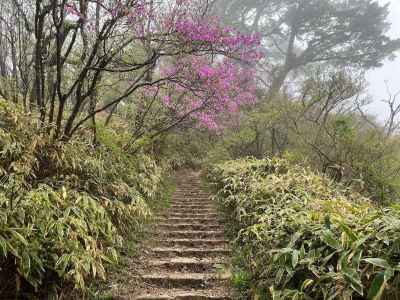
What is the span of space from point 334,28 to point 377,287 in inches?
672

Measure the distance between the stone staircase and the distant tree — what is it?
1105 cm

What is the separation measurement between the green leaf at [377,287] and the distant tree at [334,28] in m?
14.7

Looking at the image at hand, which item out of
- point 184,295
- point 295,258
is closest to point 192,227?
point 184,295

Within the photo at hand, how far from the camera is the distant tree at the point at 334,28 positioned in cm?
1677

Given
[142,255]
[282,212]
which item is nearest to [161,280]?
[142,255]

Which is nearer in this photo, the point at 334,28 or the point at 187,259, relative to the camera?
the point at 187,259

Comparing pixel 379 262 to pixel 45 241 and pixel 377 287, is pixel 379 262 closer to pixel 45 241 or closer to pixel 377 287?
pixel 377 287

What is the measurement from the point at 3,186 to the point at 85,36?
355 centimetres

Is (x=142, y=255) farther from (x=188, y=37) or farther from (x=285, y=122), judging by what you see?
(x=285, y=122)

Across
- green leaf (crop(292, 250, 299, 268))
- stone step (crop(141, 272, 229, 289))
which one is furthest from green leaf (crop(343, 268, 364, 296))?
stone step (crop(141, 272, 229, 289))

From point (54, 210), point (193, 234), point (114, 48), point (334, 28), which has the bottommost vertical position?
point (193, 234)

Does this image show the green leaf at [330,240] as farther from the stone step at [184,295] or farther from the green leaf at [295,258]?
the stone step at [184,295]

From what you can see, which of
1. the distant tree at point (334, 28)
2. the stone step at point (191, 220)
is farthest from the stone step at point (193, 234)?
the distant tree at point (334, 28)

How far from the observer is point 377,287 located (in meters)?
2.26
